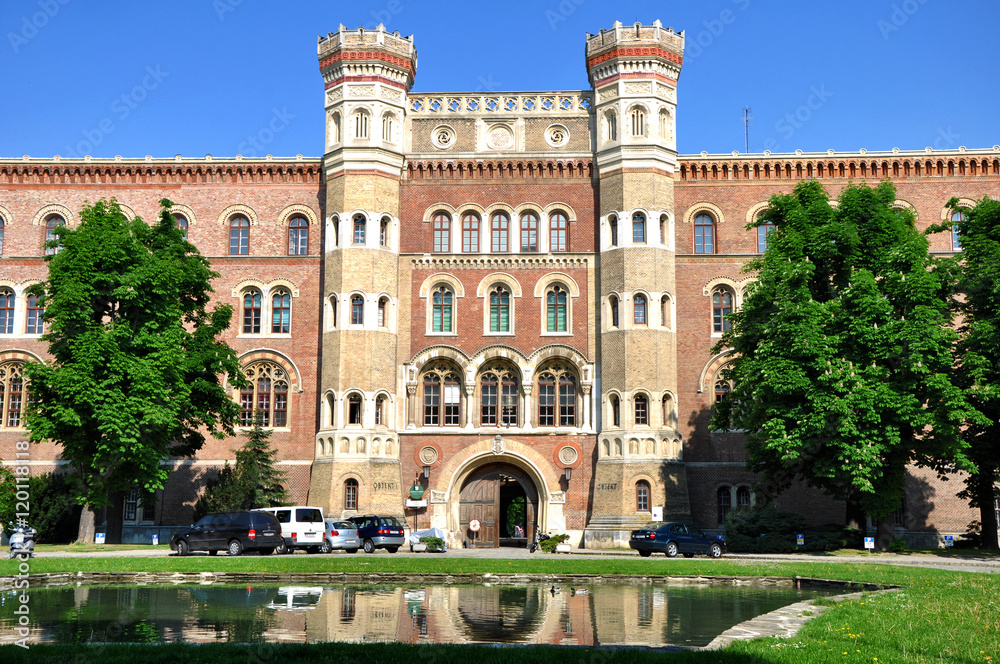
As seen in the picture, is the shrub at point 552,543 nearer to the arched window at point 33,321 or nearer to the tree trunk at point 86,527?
the tree trunk at point 86,527

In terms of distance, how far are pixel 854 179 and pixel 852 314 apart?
41.3ft

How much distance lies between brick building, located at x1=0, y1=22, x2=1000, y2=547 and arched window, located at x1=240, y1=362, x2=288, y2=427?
0.09 metres

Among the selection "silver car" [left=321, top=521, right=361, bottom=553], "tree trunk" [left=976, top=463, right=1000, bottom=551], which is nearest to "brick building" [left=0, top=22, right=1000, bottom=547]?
"tree trunk" [left=976, top=463, right=1000, bottom=551]

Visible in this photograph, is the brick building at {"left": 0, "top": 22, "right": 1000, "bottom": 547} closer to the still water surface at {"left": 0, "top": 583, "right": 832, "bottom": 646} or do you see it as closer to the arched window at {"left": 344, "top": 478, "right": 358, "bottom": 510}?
the arched window at {"left": 344, "top": 478, "right": 358, "bottom": 510}

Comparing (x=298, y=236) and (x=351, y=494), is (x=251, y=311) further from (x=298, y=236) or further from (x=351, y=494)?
(x=351, y=494)

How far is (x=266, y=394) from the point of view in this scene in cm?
4044

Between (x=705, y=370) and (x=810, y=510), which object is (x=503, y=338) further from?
(x=810, y=510)

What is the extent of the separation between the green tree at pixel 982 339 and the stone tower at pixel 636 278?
10.3 metres

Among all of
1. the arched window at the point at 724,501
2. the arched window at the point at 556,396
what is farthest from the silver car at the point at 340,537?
the arched window at the point at 724,501

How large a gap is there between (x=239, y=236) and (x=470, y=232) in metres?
9.88

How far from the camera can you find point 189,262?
3475cm

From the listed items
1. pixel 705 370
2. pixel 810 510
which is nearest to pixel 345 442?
pixel 705 370

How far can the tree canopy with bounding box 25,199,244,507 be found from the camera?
102 ft

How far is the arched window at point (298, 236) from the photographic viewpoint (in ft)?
137
